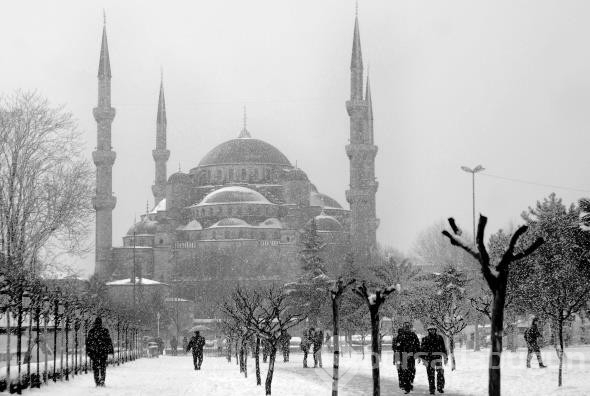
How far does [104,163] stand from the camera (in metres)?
85.2

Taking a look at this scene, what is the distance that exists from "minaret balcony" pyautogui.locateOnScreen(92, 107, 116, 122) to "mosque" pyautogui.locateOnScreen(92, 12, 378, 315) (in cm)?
8

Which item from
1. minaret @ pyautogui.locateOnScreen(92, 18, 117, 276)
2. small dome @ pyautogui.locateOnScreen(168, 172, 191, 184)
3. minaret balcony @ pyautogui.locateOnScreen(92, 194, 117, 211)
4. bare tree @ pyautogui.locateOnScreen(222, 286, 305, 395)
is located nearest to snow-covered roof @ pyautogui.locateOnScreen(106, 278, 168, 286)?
minaret @ pyautogui.locateOnScreen(92, 18, 117, 276)

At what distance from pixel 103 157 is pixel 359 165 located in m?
21.5

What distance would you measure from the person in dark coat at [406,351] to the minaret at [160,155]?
291 ft

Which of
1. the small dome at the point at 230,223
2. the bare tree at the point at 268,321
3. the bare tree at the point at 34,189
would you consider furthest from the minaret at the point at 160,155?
the bare tree at the point at 34,189

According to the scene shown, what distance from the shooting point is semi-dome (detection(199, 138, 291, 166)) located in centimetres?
10994

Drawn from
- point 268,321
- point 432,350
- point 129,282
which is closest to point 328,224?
point 129,282

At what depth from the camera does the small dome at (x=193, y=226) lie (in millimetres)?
96938

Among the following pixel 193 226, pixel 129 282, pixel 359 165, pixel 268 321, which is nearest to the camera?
pixel 268 321

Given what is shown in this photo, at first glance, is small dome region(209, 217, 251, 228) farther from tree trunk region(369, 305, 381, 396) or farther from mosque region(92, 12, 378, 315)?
tree trunk region(369, 305, 381, 396)

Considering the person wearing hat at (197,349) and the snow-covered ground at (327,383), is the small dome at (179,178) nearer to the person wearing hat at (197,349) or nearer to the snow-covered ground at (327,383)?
the person wearing hat at (197,349)

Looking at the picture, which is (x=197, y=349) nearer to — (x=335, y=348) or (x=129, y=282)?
(x=335, y=348)

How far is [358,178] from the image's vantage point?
281 ft

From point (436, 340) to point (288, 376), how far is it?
6.59 m
